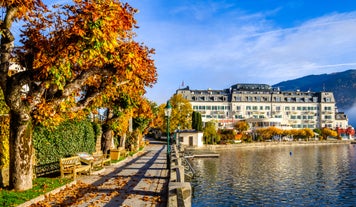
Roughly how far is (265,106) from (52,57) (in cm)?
12175

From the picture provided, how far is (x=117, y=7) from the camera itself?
36.9 feet

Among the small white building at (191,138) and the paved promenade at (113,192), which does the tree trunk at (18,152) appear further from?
the small white building at (191,138)

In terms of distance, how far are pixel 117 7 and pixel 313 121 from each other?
5229 inches

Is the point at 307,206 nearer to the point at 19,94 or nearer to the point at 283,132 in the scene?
the point at 19,94

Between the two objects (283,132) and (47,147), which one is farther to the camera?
(283,132)

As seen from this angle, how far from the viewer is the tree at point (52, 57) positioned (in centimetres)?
1100

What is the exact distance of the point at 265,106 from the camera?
5032 inches

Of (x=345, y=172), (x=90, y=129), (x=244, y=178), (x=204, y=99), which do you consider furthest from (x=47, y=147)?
(x=204, y=99)

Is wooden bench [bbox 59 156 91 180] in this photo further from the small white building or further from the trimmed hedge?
the small white building

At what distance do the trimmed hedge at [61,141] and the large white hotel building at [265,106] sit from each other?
97511 millimetres

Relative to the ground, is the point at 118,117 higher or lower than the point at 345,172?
higher

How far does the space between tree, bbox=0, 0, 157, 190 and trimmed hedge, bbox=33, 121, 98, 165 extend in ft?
9.85

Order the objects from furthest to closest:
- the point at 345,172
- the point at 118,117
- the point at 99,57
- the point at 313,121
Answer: the point at 313,121, the point at 345,172, the point at 118,117, the point at 99,57

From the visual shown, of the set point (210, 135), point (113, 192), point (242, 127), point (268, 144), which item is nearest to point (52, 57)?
point (113, 192)
